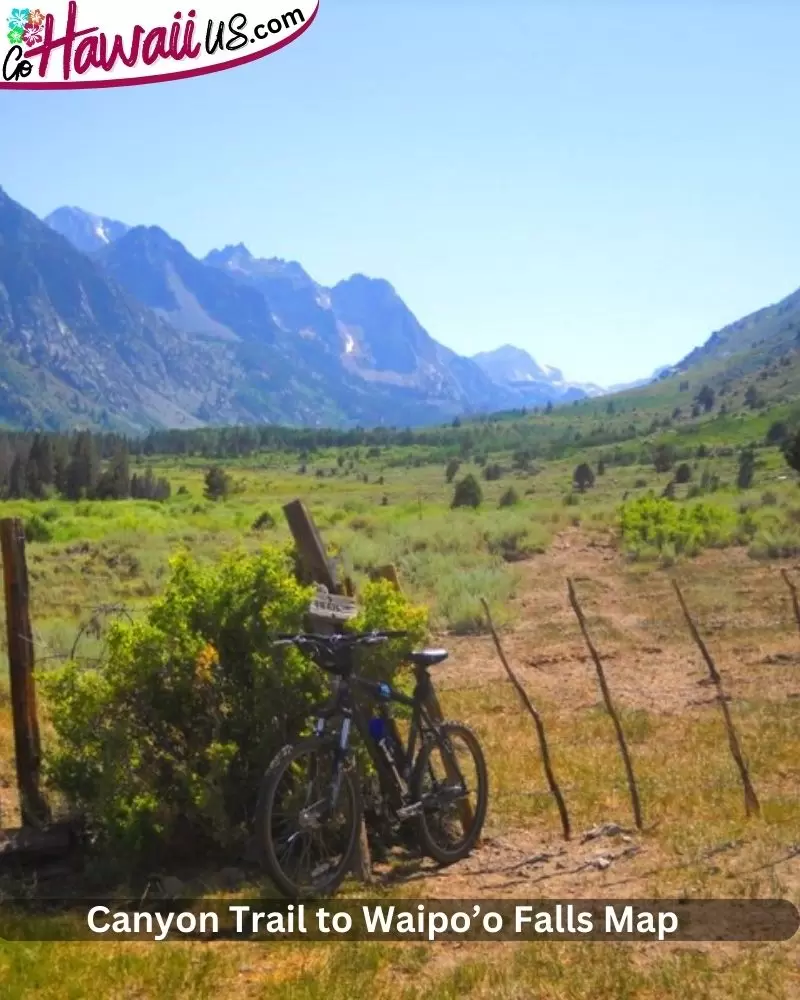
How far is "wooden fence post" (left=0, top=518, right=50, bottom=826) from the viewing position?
739 cm

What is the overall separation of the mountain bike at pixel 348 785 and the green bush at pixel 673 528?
21.6 meters

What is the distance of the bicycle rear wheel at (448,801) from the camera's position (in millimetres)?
7055

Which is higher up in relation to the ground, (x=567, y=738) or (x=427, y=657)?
(x=427, y=657)

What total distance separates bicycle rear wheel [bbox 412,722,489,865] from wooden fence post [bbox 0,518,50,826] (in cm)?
289

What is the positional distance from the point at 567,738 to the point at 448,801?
516 cm

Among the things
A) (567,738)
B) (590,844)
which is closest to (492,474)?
(567,738)

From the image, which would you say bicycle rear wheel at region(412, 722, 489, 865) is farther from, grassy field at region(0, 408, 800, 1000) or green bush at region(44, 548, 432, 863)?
green bush at region(44, 548, 432, 863)

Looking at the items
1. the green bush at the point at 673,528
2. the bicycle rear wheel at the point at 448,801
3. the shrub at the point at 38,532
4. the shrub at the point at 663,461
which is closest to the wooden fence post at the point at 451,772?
the bicycle rear wheel at the point at 448,801

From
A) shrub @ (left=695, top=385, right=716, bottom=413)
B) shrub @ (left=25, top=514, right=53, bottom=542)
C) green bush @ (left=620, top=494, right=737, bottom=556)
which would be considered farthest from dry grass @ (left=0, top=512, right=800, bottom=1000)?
shrub @ (left=695, top=385, right=716, bottom=413)

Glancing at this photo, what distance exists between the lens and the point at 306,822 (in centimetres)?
603

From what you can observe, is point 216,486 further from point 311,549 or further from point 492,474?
point 311,549

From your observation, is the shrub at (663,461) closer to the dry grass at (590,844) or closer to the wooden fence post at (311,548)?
the dry grass at (590,844)

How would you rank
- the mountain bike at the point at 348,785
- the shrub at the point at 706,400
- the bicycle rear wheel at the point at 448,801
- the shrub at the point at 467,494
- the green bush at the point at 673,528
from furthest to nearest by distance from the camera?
the shrub at the point at 706,400
the shrub at the point at 467,494
the green bush at the point at 673,528
the bicycle rear wheel at the point at 448,801
the mountain bike at the point at 348,785

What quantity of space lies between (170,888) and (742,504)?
117ft
